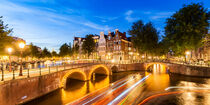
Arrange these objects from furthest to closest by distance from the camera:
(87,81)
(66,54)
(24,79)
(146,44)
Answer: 1. (66,54)
2. (146,44)
3. (87,81)
4. (24,79)

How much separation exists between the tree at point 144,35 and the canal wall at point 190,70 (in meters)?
12.2

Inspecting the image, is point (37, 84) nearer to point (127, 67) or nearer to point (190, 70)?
point (127, 67)

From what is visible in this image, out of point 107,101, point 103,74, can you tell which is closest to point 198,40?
point 103,74

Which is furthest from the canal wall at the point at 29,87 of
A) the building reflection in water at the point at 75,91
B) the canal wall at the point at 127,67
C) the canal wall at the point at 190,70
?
the canal wall at the point at 190,70

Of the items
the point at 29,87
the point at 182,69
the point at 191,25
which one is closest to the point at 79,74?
the point at 29,87

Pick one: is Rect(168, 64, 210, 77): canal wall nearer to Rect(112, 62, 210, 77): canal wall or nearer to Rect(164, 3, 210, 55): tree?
Rect(112, 62, 210, 77): canal wall

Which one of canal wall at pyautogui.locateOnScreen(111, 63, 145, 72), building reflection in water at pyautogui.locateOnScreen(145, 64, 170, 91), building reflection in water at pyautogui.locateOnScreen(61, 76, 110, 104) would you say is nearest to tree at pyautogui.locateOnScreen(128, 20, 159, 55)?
canal wall at pyautogui.locateOnScreen(111, 63, 145, 72)

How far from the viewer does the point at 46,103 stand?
1271cm

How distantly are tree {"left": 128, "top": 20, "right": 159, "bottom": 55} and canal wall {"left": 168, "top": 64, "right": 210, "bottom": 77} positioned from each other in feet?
40.2

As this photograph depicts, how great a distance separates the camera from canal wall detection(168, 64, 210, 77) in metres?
23.8

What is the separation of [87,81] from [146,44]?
26833 mm

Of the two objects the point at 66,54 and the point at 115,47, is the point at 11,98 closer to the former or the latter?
the point at 115,47

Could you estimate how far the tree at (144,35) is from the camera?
40.6 m

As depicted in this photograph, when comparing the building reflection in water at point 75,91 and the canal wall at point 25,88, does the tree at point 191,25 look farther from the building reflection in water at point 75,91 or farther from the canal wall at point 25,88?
the canal wall at point 25,88
